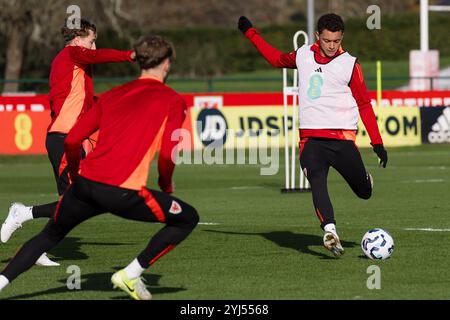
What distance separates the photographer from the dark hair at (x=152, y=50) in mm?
8219

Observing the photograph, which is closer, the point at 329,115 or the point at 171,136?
the point at 171,136

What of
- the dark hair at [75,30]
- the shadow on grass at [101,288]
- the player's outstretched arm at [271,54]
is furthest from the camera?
the player's outstretched arm at [271,54]

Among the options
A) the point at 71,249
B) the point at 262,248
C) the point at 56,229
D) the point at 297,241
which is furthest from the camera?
the point at 297,241

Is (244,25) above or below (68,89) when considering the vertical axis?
above

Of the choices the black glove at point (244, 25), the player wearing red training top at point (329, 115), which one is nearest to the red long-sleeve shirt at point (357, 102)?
the player wearing red training top at point (329, 115)

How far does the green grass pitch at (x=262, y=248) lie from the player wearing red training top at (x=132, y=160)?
0.71m

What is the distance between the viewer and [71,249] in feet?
39.8

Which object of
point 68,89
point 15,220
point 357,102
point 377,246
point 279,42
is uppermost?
point 279,42

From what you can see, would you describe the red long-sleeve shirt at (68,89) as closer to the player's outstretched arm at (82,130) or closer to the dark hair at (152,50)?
the player's outstretched arm at (82,130)

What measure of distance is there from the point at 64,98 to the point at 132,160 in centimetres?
326

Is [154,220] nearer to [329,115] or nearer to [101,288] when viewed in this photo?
[101,288]

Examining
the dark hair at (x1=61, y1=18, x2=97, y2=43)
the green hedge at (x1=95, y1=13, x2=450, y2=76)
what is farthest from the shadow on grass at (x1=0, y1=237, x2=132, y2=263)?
the green hedge at (x1=95, y1=13, x2=450, y2=76)

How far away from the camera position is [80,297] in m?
8.99

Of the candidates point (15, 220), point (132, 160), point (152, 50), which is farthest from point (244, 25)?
point (132, 160)
